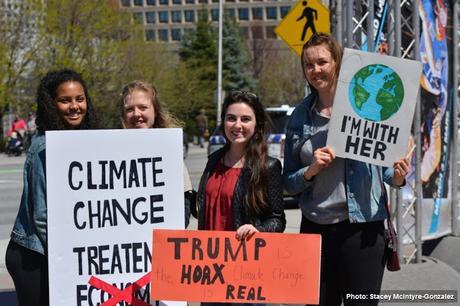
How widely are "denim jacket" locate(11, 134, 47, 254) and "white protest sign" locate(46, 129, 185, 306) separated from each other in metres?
0.06

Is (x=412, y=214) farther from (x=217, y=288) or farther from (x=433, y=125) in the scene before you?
(x=217, y=288)

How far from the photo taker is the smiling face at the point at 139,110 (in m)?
4.76

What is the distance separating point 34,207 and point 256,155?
1143 millimetres

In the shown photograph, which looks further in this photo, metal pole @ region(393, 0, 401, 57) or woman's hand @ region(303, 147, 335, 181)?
metal pole @ region(393, 0, 401, 57)

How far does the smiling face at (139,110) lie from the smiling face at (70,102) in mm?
377

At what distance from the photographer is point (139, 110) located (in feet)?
15.6

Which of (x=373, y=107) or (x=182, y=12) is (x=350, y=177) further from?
(x=182, y=12)

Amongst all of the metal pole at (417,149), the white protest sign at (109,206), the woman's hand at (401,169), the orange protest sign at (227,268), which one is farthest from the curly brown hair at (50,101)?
the metal pole at (417,149)

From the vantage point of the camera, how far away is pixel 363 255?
13.7 feet

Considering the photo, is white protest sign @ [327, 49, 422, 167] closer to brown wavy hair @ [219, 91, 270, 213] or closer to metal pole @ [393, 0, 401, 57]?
A: brown wavy hair @ [219, 91, 270, 213]

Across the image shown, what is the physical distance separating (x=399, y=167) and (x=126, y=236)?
4.70ft

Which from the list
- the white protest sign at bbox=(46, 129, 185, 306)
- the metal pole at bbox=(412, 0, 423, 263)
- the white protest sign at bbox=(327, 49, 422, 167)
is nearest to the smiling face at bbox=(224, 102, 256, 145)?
the white protest sign at bbox=(46, 129, 185, 306)

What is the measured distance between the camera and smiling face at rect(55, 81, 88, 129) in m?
4.39

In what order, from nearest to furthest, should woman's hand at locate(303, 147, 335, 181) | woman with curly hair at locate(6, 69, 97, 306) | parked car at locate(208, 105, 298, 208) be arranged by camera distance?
woman's hand at locate(303, 147, 335, 181)
woman with curly hair at locate(6, 69, 97, 306)
parked car at locate(208, 105, 298, 208)
